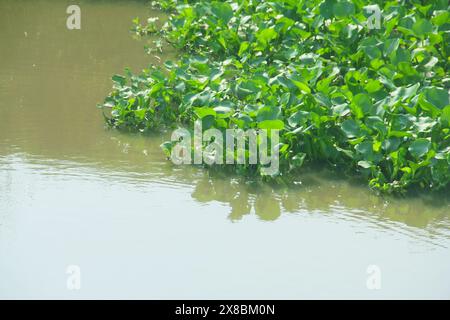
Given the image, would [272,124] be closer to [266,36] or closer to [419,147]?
[419,147]

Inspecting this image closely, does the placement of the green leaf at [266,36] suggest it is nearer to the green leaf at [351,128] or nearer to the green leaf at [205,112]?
the green leaf at [205,112]

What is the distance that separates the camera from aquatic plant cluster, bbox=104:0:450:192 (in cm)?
468

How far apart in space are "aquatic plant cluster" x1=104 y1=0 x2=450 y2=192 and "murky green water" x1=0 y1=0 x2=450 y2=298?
6.3 inches

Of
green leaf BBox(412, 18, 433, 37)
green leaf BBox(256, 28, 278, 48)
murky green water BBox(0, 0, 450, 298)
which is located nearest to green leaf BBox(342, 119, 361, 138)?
murky green water BBox(0, 0, 450, 298)

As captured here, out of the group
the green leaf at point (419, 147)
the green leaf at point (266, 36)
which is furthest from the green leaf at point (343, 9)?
the green leaf at point (419, 147)

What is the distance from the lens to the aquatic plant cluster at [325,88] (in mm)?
4680

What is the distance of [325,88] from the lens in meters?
5.02

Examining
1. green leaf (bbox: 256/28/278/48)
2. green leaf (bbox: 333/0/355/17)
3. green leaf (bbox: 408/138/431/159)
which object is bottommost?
green leaf (bbox: 408/138/431/159)

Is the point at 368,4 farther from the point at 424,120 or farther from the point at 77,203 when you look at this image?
the point at 77,203

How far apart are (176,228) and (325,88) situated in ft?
4.36

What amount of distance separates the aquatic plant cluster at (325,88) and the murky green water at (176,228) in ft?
0.52

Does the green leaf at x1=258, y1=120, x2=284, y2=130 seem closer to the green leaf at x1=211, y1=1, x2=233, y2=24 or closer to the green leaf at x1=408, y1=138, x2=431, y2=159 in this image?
the green leaf at x1=408, y1=138, x2=431, y2=159
